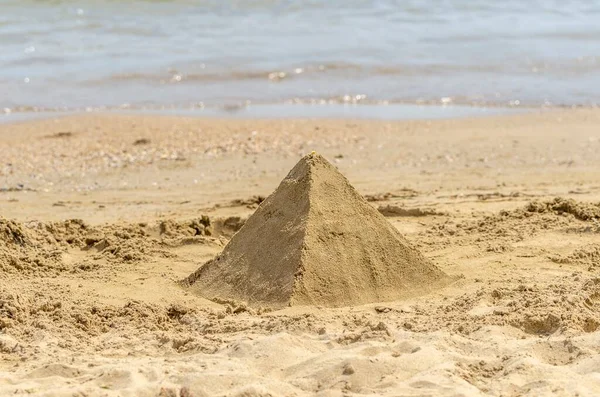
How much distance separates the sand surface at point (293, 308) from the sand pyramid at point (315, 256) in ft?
0.47

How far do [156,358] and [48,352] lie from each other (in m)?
0.53

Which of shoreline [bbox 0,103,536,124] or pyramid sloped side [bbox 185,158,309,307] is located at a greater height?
shoreline [bbox 0,103,536,124]

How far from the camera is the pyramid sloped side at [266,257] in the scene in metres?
4.79

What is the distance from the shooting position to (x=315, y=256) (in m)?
4.81

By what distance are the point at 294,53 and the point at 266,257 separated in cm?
1034

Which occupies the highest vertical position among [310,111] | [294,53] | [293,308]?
[294,53]

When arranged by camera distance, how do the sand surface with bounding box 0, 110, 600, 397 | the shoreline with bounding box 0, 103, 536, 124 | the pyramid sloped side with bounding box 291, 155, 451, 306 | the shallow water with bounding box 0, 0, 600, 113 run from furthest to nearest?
the shallow water with bounding box 0, 0, 600, 113, the shoreline with bounding box 0, 103, 536, 124, the pyramid sloped side with bounding box 291, 155, 451, 306, the sand surface with bounding box 0, 110, 600, 397

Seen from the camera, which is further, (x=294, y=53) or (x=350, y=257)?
(x=294, y=53)

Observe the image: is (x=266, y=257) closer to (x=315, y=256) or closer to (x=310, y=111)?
(x=315, y=256)

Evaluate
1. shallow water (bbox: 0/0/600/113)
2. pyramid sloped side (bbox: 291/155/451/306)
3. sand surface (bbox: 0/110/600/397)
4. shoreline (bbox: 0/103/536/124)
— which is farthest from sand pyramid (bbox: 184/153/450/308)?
shallow water (bbox: 0/0/600/113)

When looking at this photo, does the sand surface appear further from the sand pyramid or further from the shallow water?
the shallow water

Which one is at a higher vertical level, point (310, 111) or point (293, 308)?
point (310, 111)

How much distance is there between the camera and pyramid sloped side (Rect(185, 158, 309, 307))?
479cm

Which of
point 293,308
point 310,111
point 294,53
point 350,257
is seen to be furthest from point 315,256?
point 294,53
